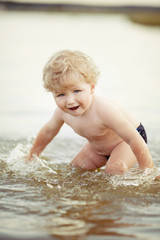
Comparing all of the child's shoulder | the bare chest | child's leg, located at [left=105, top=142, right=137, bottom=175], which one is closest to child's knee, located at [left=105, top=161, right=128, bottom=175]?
child's leg, located at [left=105, top=142, right=137, bottom=175]

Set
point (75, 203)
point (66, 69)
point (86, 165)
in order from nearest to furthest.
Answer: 1. point (75, 203)
2. point (66, 69)
3. point (86, 165)

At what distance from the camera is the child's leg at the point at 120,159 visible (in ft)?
10.9

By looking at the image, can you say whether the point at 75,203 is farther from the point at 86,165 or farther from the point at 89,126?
the point at 86,165

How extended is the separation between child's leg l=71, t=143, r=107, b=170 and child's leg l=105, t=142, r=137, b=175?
10.8 inches

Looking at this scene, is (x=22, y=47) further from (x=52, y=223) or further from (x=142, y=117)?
Result: (x=52, y=223)

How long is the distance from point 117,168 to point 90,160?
1.52 ft

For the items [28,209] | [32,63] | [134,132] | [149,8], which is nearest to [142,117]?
[134,132]

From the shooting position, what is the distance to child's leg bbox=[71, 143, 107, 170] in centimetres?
370

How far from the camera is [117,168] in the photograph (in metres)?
3.31

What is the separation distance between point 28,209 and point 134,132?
1.09 m

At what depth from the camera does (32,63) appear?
10.3 meters

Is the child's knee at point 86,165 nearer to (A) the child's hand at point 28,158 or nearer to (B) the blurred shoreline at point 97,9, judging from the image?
(A) the child's hand at point 28,158

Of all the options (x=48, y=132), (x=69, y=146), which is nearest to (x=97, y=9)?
(x=69, y=146)

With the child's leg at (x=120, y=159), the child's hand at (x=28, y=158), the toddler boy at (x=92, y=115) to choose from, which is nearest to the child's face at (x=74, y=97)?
the toddler boy at (x=92, y=115)
